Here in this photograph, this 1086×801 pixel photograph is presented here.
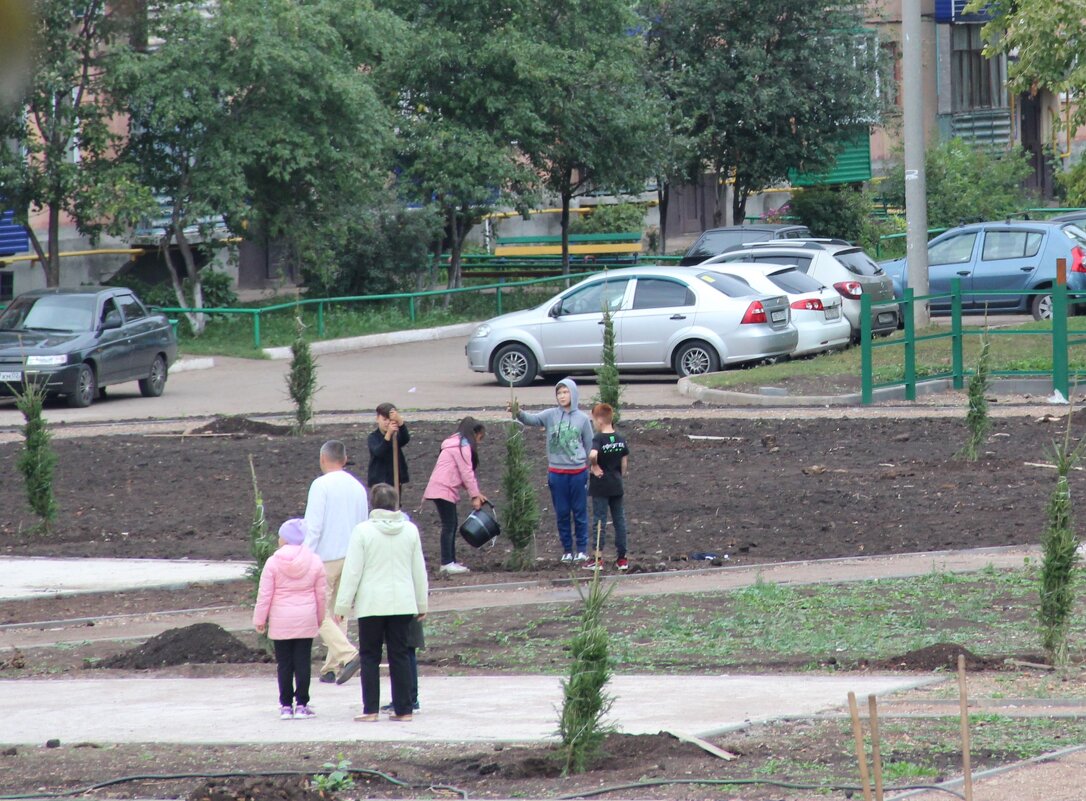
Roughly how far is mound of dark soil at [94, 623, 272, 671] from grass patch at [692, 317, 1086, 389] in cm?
1215

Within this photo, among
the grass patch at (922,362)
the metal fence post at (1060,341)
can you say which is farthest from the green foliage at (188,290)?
the metal fence post at (1060,341)

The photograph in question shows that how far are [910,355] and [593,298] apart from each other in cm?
531

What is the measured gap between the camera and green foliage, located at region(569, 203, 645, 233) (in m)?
43.0

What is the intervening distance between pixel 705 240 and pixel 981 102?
23.1m

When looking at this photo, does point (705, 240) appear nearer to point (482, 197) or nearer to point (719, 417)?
point (482, 197)

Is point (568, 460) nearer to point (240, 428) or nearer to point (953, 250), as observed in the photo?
point (240, 428)

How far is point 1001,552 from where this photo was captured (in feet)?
38.3

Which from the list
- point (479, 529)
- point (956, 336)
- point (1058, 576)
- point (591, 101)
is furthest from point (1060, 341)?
point (591, 101)

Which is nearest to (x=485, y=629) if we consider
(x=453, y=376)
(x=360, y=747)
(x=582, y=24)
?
(x=360, y=747)

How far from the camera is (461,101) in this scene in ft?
107

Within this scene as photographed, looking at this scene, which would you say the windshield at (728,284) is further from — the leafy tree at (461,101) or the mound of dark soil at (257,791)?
the mound of dark soil at (257,791)

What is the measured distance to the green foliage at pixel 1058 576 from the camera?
8.02 metres

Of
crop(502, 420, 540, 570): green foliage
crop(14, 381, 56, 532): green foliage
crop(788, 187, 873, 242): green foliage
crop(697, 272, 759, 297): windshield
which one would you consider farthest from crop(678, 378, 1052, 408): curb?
crop(788, 187, 873, 242): green foliage

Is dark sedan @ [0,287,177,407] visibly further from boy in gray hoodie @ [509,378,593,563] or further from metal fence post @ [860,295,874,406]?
boy in gray hoodie @ [509,378,593,563]
